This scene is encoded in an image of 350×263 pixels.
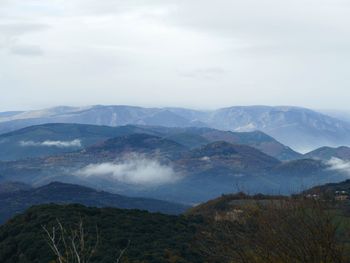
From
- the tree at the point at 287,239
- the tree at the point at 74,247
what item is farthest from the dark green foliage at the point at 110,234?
the tree at the point at 287,239

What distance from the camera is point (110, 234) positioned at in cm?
5641

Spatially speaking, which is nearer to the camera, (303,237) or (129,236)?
(303,237)

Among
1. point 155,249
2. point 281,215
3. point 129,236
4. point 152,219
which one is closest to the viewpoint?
point 281,215

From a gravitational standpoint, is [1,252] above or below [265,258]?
below

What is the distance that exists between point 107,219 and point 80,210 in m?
6.04

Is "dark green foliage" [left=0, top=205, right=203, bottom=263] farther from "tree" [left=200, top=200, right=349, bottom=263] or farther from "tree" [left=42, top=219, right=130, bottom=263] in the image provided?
"tree" [left=200, top=200, right=349, bottom=263]

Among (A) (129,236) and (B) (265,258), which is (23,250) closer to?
(A) (129,236)

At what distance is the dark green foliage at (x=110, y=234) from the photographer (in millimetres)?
48406

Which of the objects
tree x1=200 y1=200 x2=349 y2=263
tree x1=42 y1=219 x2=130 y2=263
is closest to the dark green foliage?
tree x1=42 y1=219 x2=130 y2=263

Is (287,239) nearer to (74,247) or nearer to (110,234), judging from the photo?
(74,247)

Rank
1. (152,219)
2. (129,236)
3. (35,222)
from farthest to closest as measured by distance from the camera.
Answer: (152,219) → (35,222) → (129,236)

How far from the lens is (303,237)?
15.3m

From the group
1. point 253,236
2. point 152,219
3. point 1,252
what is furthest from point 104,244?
point 253,236

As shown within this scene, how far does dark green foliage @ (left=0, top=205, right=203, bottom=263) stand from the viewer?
48406 millimetres
